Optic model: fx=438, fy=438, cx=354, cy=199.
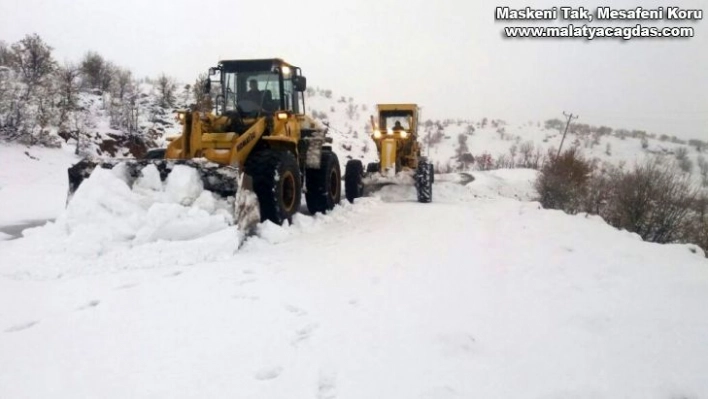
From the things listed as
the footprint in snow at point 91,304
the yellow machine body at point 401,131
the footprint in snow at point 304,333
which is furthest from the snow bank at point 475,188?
the footprint in snow at point 304,333

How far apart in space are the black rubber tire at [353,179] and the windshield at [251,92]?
3468 mm

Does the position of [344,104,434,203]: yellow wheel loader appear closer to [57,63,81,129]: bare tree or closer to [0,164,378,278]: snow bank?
[0,164,378,278]: snow bank

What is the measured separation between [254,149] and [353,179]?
13.5 feet

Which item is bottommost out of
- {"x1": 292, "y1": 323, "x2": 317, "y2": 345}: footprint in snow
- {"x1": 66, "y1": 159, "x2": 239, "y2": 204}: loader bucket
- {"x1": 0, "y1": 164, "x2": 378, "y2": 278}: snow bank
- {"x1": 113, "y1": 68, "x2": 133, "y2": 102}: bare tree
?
{"x1": 292, "y1": 323, "x2": 317, "y2": 345}: footprint in snow

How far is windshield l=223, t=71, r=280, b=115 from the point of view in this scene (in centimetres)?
765

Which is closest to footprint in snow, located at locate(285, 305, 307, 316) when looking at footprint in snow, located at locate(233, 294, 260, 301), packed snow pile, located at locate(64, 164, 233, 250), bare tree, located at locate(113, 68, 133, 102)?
footprint in snow, located at locate(233, 294, 260, 301)

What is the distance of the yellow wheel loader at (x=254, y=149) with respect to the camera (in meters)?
5.69

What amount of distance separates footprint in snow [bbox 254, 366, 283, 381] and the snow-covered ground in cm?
1

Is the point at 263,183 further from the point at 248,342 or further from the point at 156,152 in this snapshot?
the point at 248,342

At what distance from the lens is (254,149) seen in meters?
7.02

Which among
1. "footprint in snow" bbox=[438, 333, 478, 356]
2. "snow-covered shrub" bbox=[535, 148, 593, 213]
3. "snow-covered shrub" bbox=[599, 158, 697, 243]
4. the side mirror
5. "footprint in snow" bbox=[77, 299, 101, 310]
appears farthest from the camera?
"snow-covered shrub" bbox=[535, 148, 593, 213]

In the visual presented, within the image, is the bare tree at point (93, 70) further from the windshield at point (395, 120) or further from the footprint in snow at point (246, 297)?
the footprint in snow at point (246, 297)

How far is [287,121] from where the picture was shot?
7414 millimetres

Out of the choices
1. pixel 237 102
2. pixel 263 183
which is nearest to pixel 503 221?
Answer: pixel 263 183
